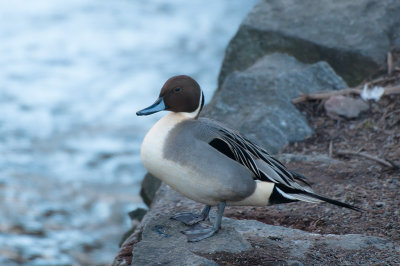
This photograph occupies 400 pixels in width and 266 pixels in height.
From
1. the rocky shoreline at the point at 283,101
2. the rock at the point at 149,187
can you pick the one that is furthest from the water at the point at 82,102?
the rocky shoreline at the point at 283,101

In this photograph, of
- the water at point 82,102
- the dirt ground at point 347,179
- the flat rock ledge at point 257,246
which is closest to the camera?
the flat rock ledge at point 257,246

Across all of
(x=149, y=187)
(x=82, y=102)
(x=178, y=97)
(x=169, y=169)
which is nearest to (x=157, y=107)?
(x=178, y=97)

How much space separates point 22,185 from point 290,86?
398cm

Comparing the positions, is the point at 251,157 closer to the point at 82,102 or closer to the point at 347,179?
the point at 347,179

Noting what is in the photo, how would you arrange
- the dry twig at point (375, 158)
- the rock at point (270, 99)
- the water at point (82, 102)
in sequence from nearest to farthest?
the dry twig at point (375, 158) → the rock at point (270, 99) → the water at point (82, 102)

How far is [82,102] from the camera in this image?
988 cm

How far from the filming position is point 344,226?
3.38 meters

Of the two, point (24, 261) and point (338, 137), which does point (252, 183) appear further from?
point (24, 261)

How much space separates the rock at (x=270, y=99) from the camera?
15.7ft

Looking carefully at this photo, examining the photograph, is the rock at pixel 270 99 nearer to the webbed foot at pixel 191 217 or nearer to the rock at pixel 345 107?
the rock at pixel 345 107

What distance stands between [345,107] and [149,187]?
6.00 feet

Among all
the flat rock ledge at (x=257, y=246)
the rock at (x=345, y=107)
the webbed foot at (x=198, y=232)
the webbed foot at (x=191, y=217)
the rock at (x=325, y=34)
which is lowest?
the flat rock ledge at (x=257, y=246)

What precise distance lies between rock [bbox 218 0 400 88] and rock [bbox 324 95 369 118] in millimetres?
802

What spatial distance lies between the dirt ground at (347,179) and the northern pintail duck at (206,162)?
1.00 ft
